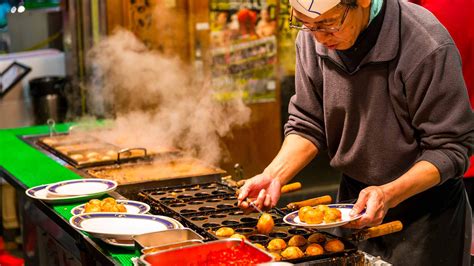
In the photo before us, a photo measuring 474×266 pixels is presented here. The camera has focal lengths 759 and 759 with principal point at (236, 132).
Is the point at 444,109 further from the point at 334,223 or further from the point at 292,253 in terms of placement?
the point at 292,253

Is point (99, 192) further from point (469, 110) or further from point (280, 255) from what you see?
point (469, 110)

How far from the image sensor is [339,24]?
292cm

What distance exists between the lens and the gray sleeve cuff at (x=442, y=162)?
2908mm

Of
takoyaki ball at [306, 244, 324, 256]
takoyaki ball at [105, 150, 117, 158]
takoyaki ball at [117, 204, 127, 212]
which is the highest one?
takoyaki ball at [306, 244, 324, 256]

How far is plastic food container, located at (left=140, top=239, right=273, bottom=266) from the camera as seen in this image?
247cm

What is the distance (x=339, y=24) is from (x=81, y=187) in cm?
171

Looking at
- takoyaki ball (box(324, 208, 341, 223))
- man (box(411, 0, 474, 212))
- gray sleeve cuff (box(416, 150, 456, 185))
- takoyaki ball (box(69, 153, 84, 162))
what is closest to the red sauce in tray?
takoyaki ball (box(324, 208, 341, 223))

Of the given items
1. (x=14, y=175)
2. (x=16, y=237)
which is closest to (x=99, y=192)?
(x=14, y=175)

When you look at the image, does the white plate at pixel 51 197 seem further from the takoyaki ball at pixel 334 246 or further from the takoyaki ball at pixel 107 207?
the takoyaki ball at pixel 334 246

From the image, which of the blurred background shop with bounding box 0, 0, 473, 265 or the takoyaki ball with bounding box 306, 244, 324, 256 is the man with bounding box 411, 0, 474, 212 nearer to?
the takoyaki ball with bounding box 306, 244, 324, 256

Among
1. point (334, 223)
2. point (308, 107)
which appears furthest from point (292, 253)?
point (308, 107)

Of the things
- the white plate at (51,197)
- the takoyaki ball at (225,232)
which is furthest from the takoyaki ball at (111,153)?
the takoyaki ball at (225,232)

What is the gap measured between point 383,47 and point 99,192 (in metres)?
1.56

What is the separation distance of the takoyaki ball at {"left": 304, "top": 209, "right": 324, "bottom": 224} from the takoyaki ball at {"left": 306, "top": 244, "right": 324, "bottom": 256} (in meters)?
0.09
